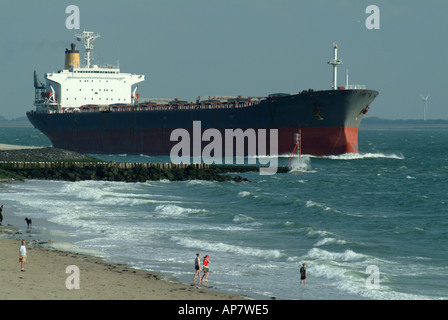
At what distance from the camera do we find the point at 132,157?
78.2m

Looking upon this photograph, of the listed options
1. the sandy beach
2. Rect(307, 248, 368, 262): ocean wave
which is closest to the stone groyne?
Rect(307, 248, 368, 262): ocean wave

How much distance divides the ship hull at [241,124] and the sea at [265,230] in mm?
10866

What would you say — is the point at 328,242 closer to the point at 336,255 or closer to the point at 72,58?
the point at 336,255

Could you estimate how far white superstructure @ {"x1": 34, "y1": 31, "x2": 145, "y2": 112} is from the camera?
305 feet

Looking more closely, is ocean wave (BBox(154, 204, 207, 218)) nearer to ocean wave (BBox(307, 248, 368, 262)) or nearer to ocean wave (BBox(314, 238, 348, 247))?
ocean wave (BBox(314, 238, 348, 247))

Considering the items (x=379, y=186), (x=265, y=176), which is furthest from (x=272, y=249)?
(x=265, y=176)

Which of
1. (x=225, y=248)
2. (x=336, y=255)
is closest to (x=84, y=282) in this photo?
(x=225, y=248)

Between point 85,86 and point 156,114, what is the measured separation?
1998 centimetres

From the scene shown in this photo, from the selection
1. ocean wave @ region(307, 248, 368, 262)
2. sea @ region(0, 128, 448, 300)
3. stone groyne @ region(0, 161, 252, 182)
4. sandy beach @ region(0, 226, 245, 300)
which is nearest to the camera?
sandy beach @ region(0, 226, 245, 300)

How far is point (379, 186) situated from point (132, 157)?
33.3m

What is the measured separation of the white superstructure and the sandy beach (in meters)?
71.1

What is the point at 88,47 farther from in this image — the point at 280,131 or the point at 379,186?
the point at 379,186

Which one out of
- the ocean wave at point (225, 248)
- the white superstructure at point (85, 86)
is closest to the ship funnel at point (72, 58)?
the white superstructure at point (85, 86)

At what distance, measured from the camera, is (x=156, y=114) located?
78625 millimetres
